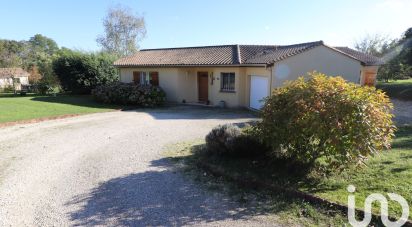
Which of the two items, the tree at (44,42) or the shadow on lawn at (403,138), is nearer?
the shadow on lawn at (403,138)

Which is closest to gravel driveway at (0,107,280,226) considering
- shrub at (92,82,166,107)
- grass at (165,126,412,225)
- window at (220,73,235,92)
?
grass at (165,126,412,225)

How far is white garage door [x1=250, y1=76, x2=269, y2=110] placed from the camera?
16.5 meters

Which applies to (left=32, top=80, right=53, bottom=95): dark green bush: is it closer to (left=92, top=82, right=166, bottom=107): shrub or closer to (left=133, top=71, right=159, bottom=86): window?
(left=92, top=82, right=166, bottom=107): shrub

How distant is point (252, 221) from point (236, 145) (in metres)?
2.92

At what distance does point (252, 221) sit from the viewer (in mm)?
4859

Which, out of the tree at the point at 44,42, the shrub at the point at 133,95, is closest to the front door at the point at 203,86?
the shrub at the point at 133,95

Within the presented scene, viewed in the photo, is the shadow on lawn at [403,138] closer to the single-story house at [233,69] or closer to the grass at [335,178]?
the grass at [335,178]

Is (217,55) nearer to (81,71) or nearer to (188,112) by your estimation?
(188,112)

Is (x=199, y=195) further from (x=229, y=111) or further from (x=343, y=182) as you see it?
(x=229, y=111)

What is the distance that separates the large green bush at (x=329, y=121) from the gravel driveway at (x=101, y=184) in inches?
78.5

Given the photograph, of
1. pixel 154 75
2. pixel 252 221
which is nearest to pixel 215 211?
pixel 252 221

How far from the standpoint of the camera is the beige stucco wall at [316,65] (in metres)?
15.9

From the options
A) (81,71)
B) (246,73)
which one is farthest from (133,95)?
(81,71)

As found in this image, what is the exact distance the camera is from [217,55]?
2064 centimetres
